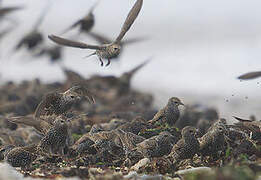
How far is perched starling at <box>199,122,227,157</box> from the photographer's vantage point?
21.2 ft

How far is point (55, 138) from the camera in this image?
670cm

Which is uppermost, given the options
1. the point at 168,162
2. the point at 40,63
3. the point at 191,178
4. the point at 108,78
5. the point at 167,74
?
the point at 191,178

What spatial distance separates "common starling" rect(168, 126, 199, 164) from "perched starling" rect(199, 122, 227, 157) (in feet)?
0.34

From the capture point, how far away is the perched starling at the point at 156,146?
21.2 ft

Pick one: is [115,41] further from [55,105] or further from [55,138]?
[55,138]

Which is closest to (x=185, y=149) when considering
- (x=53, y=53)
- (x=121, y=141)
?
(x=121, y=141)

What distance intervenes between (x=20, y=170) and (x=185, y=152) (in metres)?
2.12

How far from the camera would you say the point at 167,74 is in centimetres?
1659

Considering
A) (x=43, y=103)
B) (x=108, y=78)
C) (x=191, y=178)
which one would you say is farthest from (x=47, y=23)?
(x=191, y=178)

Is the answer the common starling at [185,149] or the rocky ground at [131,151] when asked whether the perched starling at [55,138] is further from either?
the common starling at [185,149]

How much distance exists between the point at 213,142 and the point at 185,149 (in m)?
0.36

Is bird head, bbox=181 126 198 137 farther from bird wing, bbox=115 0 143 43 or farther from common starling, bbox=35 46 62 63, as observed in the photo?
common starling, bbox=35 46 62 63

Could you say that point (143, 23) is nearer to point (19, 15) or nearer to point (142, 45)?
point (142, 45)

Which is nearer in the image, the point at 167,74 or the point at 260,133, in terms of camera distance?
the point at 260,133
